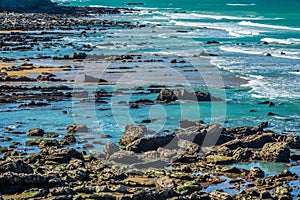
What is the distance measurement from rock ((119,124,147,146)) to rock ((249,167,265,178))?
9032 millimetres

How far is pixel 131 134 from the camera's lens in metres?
39.6

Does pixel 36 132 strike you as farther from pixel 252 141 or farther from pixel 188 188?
pixel 188 188

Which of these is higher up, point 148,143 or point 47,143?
point 148,143

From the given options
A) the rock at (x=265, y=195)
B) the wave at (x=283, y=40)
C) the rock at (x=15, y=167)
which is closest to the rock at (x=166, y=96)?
the rock at (x=15, y=167)

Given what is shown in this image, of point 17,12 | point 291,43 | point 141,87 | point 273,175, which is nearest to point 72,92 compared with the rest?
point 141,87

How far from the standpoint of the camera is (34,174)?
27.9 meters

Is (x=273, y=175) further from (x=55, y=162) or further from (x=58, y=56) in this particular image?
(x=58, y=56)

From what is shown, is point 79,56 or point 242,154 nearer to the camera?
point 242,154

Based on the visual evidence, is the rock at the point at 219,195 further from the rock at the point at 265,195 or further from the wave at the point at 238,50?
the wave at the point at 238,50

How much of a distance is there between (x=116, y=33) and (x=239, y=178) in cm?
8976

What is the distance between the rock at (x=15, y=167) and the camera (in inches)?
1124

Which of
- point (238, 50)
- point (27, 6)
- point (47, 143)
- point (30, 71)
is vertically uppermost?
point (27, 6)

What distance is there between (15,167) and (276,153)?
14199 mm

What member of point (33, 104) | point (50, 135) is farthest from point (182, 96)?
point (50, 135)
